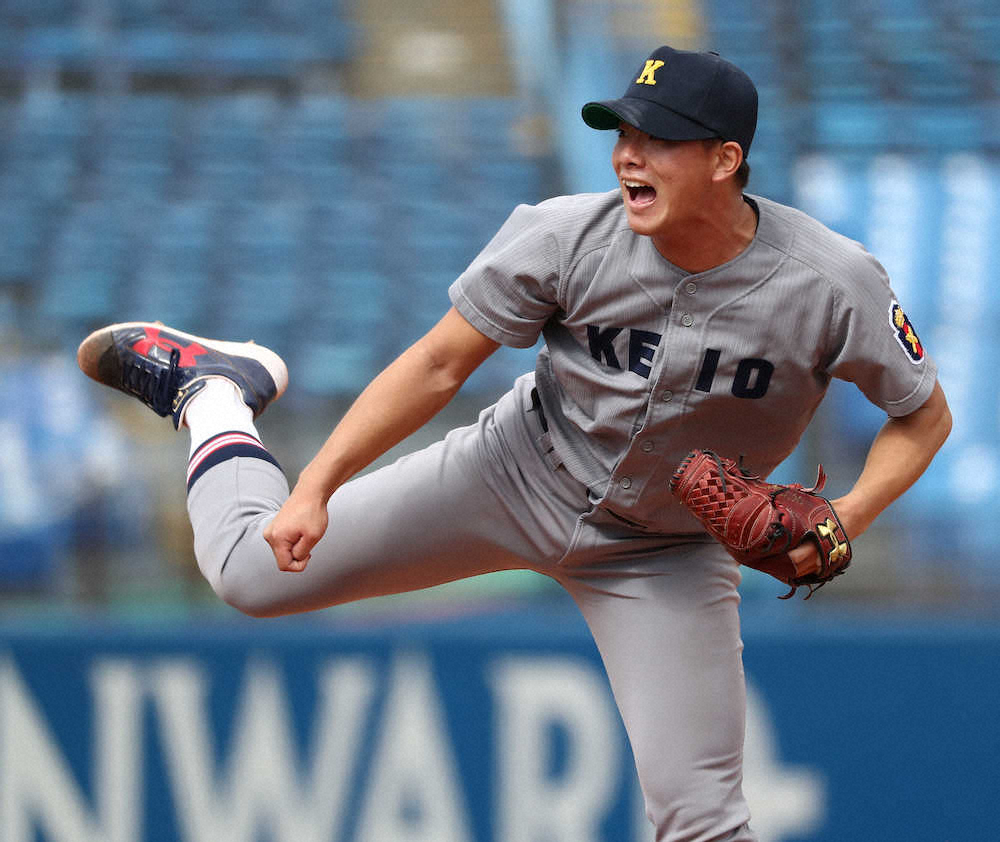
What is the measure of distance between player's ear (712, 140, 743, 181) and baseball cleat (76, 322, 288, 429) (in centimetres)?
107

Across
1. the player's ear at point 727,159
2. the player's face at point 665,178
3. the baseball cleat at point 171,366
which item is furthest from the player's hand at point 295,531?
the player's ear at point 727,159

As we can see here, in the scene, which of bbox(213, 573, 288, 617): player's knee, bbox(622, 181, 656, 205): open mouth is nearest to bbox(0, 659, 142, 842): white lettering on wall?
bbox(213, 573, 288, 617): player's knee

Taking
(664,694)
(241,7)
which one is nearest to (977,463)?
(664,694)

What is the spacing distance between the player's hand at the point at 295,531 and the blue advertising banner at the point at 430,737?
1.87m

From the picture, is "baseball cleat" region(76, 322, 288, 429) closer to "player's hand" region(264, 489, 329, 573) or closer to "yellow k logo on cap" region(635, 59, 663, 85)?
"player's hand" region(264, 489, 329, 573)

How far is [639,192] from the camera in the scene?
2.11 meters

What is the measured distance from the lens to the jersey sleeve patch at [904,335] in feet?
7.17

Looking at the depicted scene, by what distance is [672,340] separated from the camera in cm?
219

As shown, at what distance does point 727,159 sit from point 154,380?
4.15 feet

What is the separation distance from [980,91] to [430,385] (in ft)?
13.8

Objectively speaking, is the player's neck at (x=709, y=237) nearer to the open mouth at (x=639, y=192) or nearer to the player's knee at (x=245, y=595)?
the open mouth at (x=639, y=192)

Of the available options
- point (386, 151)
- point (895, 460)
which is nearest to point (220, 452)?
point (895, 460)

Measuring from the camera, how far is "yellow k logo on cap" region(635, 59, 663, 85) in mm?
2100

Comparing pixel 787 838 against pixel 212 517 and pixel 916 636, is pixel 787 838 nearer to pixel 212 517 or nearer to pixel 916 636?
pixel 916 636
